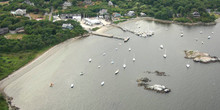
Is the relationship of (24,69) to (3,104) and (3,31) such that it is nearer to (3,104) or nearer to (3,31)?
(3,104)

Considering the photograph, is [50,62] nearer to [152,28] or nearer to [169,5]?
[152,28]

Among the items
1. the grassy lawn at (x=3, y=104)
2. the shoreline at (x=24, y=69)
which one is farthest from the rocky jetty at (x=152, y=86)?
the grassy lawn at (x=3, y=104)

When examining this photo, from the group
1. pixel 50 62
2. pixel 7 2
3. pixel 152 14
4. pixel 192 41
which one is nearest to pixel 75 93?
pixel 50 62

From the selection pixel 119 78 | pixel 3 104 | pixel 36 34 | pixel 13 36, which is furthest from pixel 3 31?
pixel 119 78

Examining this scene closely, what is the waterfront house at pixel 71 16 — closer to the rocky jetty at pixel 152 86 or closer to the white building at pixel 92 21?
the white building at pixel 92 21

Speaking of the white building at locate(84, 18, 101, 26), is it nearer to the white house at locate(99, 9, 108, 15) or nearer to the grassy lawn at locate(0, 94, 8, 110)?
the white house at locate(99, 9, 108, 15)

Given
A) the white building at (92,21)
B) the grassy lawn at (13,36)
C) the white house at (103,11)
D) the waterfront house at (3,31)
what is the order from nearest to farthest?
1. the grassy lawn at (13,36)
2. the waterfront house at (3,31)
3. the white building at (92,21)
4. the white house at (103,11)
